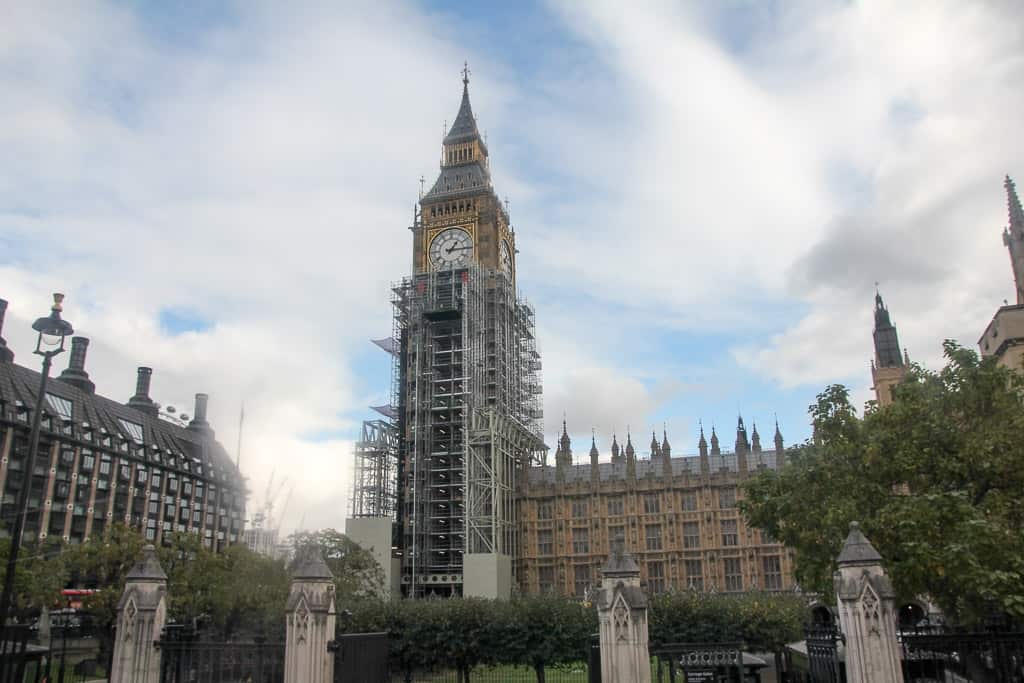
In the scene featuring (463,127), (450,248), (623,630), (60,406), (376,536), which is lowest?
(623,630)

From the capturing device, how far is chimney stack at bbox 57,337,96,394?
8188 centimetres

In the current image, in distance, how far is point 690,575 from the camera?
6975 cm

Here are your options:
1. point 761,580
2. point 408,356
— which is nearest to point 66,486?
point 408,356

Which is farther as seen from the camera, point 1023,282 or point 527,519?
point 527,519

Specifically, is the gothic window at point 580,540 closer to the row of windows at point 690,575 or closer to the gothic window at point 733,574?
the row of windows at point 690,575

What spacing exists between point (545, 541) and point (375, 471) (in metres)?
16.5

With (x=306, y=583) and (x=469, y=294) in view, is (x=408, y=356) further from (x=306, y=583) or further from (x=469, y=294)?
(x=306, y=583)

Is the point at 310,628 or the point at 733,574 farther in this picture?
the point at 733,574

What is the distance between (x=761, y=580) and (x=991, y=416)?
4965 centimetres

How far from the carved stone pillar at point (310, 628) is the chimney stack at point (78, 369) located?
73.9m

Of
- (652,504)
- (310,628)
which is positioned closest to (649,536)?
(652,504)

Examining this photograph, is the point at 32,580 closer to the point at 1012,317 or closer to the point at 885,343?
the point at 1012,317

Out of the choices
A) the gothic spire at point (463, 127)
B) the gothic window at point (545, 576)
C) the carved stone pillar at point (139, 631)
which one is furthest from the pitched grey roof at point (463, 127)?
the carved stone pillar at point (139, 631)

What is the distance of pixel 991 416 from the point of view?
22297 millimetres
